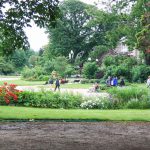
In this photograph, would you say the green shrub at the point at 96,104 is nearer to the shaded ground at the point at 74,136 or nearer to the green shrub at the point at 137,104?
the green shrub at the point at 137,104

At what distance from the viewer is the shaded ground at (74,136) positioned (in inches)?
433

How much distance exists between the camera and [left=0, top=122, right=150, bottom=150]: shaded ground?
11.0m

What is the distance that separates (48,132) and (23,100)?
9405 mm

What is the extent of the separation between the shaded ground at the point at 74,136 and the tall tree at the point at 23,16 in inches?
108

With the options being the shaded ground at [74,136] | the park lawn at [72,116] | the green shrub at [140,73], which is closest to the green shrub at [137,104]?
the park lawn at [72,116]

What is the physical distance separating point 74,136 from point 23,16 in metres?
4.23

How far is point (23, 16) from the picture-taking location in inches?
421

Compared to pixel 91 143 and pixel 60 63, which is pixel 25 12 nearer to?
A: pixel 91 143

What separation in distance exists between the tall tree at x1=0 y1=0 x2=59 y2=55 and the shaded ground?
9.03ft

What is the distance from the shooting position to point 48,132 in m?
13.5

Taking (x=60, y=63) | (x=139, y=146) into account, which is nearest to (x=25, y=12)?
(x=139, y=146)

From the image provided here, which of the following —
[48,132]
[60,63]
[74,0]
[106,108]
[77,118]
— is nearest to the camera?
[48,132]

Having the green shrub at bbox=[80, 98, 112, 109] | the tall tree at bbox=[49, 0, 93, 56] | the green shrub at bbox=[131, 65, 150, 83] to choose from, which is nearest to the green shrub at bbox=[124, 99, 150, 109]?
the green shrub at bbox=[80, 98, 112, 109]

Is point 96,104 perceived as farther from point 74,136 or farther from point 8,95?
point 74,136
